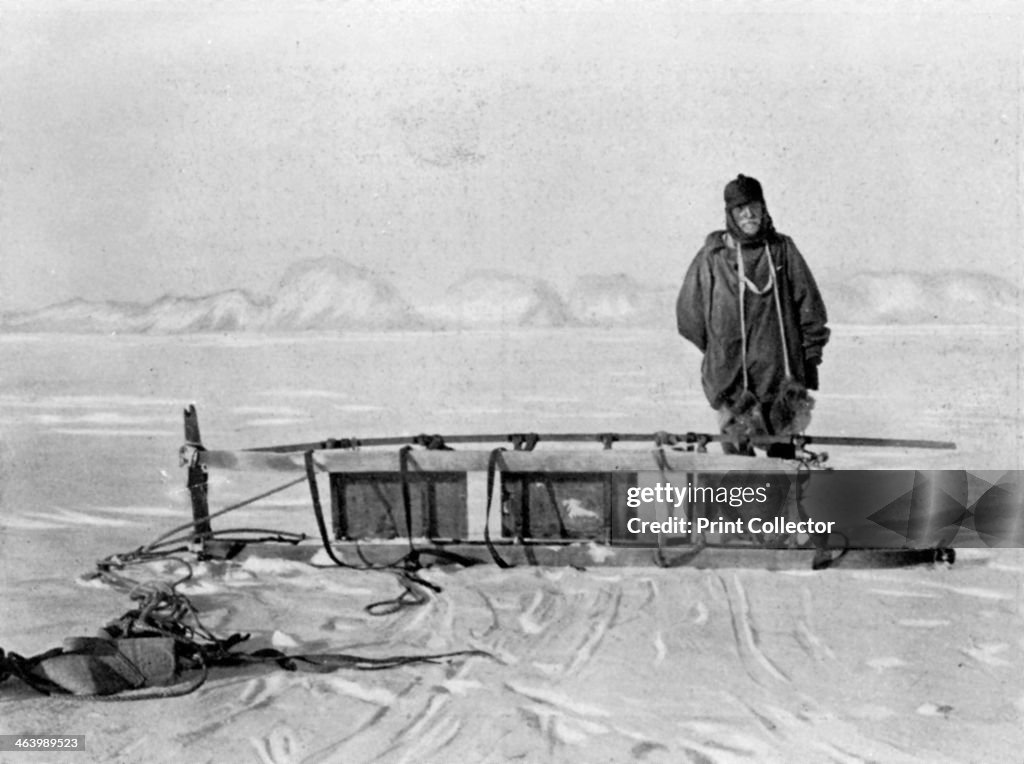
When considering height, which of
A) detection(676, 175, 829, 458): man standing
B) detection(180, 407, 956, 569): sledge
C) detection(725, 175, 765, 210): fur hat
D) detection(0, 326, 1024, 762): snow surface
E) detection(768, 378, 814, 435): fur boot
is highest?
detection(725, 175, 765, 210): fur hat

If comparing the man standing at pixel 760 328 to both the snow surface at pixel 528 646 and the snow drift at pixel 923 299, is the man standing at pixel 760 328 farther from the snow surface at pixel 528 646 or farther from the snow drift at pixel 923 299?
the snow drift at pixel 923 299

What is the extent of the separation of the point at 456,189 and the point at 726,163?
327 cm

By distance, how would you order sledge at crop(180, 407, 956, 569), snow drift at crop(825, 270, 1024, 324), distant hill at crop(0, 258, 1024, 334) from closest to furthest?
sledge at crop(180, 407, 956, 569)
distant hill at crop(0, 258, 1024, 334)
snow drift at crop(825, 270, 1024, 324)

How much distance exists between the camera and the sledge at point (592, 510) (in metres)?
5.54

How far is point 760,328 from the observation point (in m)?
6.02

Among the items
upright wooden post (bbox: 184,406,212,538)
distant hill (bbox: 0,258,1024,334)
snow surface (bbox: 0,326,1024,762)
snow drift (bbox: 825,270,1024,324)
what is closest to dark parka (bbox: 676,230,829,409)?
snow surface (bbox: 0,326,1024,762)

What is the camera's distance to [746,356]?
604cm

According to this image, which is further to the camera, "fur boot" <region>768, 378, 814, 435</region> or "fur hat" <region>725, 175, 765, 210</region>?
"fur boot" <region>768, 378, 814, 435</region>

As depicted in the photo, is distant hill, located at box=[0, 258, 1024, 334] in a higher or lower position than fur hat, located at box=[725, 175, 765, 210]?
lower

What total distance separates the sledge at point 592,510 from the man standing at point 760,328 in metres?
0.24

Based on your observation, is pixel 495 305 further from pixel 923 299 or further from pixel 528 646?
pixel 528 646

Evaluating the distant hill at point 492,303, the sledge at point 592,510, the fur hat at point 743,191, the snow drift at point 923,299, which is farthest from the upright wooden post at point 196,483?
the snow drift at point 923,299

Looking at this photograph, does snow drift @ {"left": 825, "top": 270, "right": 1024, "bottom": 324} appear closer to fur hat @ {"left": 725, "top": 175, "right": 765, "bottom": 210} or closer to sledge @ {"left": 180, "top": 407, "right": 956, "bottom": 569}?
fur hat @ {"left": 725, "top": 175, "right": 765, "bottom": 210}

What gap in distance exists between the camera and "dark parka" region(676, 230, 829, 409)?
5984 millimetres
